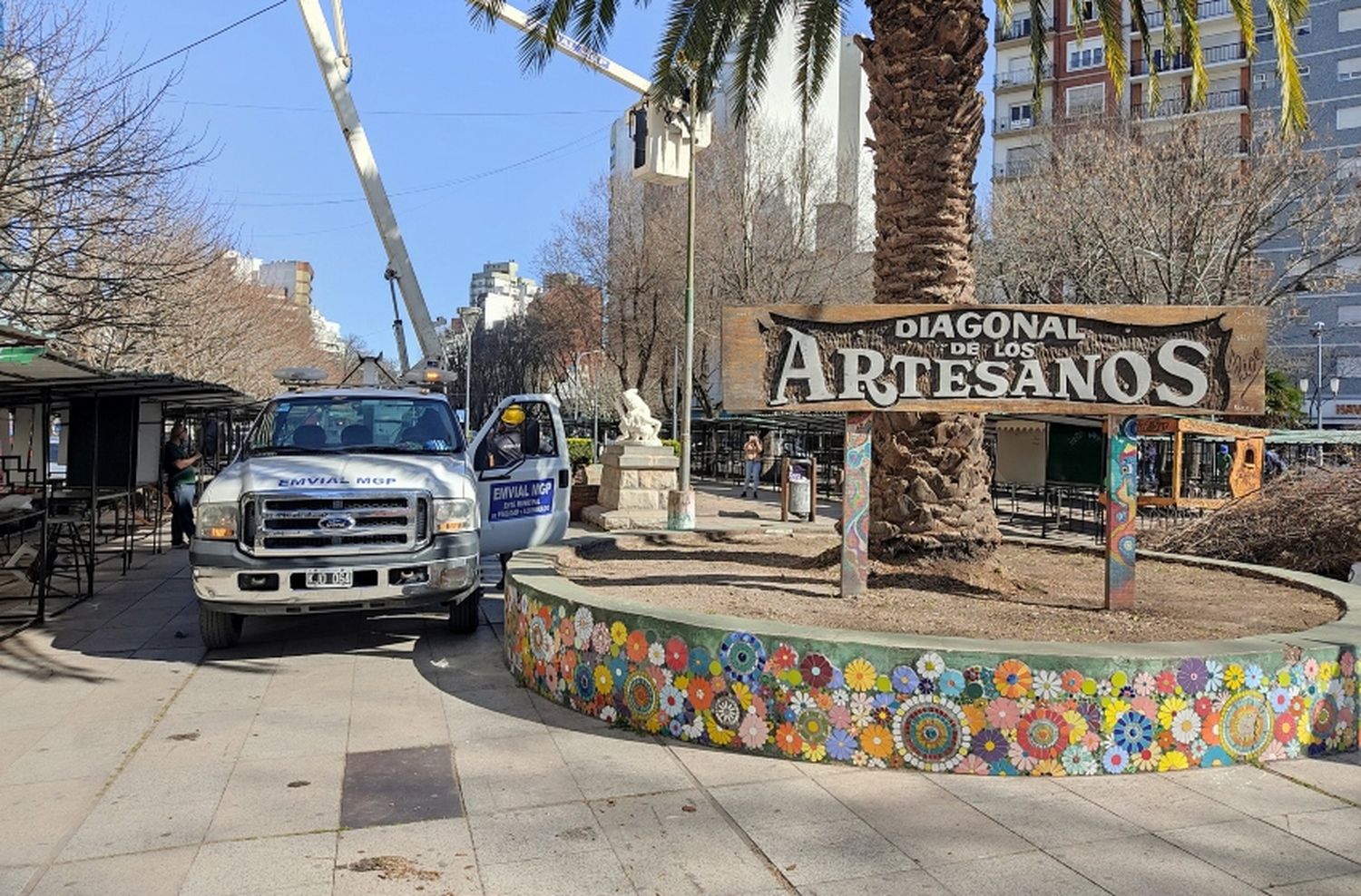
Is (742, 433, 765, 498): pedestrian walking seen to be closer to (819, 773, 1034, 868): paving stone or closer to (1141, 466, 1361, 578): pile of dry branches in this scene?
(1141, 466, 1361, 578): pile of dry branches

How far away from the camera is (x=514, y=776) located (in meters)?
4.74

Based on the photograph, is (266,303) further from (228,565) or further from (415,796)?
(415,796)

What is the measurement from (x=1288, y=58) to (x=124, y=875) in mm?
10594

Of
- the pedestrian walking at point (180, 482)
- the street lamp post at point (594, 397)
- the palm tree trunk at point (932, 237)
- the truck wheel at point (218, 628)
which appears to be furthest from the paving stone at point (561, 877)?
the street lamp post at point (594, 397)

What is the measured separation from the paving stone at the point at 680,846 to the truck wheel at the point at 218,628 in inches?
174

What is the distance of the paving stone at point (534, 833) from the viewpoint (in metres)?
3.87

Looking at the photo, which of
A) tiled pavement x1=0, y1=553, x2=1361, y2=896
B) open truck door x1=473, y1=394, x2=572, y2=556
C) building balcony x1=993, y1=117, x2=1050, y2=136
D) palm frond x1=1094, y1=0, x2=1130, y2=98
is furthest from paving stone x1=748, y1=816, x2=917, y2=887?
building balcony x1=993, y1=117, x2=1050, y2=136

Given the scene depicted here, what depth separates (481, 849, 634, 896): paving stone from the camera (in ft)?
11.6

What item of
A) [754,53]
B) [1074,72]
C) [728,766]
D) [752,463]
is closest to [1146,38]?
[754,53]

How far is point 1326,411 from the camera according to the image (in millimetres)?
53844

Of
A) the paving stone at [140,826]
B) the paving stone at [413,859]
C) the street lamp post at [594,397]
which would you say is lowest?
the paving stone at [140,826]

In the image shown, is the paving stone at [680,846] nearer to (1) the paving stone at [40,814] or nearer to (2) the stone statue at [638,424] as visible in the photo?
(1) the paving stone at [40,814]

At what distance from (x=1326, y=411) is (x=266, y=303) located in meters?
54.3

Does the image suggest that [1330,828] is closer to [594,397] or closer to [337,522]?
[337,522]
